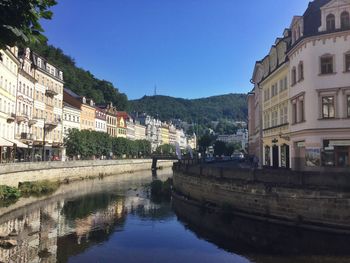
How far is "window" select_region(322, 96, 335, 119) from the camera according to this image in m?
31.0

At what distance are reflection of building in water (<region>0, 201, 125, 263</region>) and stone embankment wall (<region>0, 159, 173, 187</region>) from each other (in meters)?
6.72

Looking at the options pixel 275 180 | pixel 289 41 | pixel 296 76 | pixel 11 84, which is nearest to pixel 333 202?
pixel 275 180

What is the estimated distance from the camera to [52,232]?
2584 centimetres

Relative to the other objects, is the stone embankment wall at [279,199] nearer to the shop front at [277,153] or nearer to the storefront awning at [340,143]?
the storefront awning at [340,143]

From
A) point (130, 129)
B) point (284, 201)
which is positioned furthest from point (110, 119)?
point (284, 201)

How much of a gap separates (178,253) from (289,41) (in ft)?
81.4

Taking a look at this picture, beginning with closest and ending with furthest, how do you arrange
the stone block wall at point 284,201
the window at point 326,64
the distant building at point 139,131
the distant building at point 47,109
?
the stone block wall at point 284,201 < the window at point 326,64 < the distant building at point 47,109 < the distant building at point 139,131

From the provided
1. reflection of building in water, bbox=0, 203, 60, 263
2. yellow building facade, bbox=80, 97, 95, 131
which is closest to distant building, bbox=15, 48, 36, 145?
reflection of building in water, bbox=0, 203, 60, 263

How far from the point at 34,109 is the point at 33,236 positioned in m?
45.6

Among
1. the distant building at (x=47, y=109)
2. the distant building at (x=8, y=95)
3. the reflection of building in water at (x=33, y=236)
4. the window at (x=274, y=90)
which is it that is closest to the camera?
the reflection of building in water at (x=33, y=236)

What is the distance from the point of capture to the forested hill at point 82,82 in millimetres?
120188

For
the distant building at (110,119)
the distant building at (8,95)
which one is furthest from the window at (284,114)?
the distant building at (110,119)

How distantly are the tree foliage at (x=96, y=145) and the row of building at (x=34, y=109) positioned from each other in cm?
249

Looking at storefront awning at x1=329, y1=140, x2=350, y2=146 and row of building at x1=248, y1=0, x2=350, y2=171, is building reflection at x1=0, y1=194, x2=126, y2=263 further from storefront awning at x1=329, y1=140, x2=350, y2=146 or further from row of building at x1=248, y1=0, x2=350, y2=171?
storefront awning at x1=329, y1=140, x2=350, y2=146
